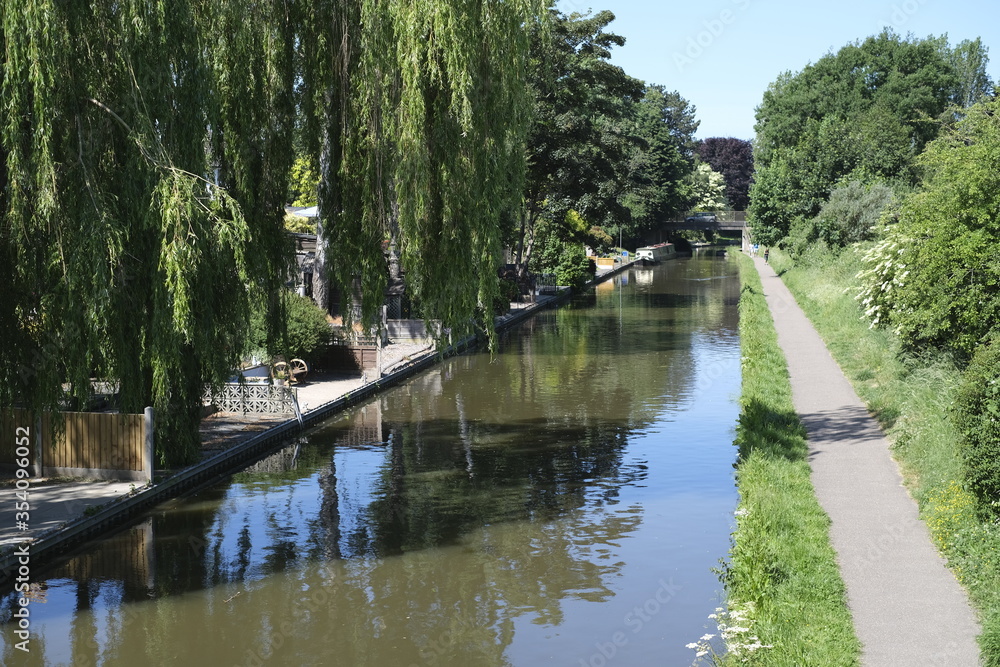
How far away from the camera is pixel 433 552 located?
48.2ft

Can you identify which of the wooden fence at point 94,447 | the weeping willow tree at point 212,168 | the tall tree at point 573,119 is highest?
the tall tree at point 573,119

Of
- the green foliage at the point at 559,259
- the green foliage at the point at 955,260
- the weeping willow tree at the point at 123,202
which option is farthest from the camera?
the green foliage at the point at 559,259

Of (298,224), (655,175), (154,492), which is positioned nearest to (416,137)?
(154,492)

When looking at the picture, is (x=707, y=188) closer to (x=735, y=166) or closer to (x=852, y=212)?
(x=735, y=166)

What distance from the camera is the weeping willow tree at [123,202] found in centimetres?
1342

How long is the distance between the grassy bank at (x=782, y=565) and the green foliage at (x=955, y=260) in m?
3.75

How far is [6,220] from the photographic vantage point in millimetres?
13594

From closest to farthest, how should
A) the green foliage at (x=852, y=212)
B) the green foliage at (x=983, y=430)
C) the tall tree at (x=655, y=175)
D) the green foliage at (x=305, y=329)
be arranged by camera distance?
the green foliage at (x=983, y=430), the green foliage at (x=305, y=329), the green foliage at (x=852, y=212), the tall tree at (x=655, y=175)

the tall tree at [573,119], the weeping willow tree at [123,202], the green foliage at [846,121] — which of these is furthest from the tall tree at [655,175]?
the weeping willow tree at [123,202]

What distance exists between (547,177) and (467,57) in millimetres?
32807

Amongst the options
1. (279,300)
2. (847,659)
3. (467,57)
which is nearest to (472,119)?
(467,57)

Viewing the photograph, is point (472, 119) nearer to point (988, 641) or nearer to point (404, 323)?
point (988, 641)

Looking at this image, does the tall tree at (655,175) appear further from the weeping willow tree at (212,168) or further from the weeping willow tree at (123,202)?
the weeping willow tree at (123,202)

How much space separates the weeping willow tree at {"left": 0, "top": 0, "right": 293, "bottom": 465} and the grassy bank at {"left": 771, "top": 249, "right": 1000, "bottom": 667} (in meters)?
10.4
